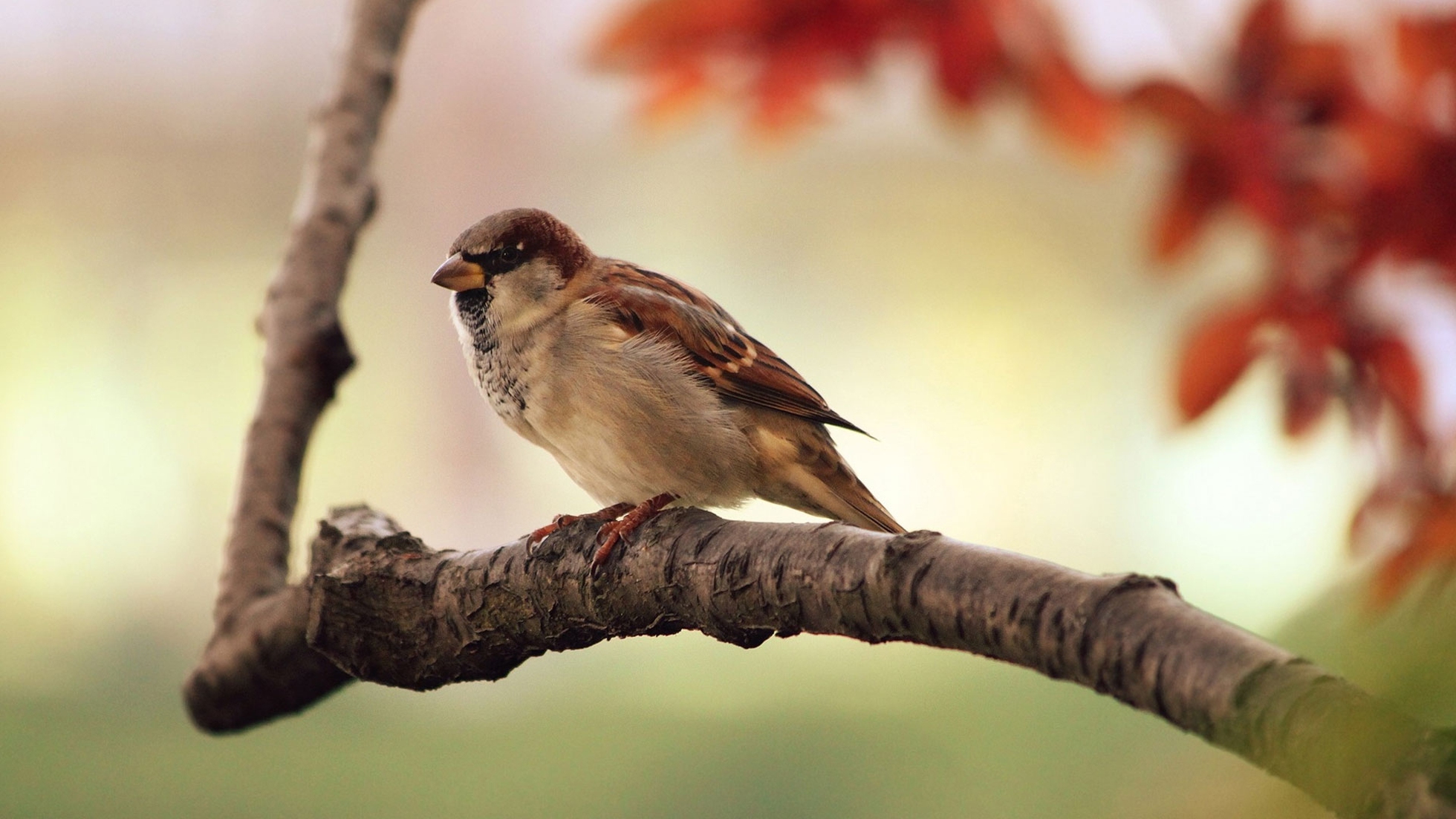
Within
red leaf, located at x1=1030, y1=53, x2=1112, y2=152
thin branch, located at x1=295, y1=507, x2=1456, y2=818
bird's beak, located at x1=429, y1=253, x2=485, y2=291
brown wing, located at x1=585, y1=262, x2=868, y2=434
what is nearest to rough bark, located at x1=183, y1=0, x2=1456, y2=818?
thin branch, located at x1=295, y1=507, x2=1456, y2=818

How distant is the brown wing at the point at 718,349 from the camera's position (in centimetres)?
137

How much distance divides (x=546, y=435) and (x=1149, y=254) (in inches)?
26.8

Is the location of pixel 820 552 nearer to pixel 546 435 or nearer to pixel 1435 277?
pixel 546 435

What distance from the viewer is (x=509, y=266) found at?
1396 millimetres

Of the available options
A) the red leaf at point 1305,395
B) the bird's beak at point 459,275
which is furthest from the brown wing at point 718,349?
the red leaf at point 1305,395

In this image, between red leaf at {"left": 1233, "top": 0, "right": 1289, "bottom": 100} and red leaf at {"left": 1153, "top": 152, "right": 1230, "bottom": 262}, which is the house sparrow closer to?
red leaf at {"left": 1153, "top": 152, "right": 1230, "bottom": 262}

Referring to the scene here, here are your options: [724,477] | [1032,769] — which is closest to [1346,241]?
[724,477]

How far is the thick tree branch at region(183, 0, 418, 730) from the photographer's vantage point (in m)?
1.08

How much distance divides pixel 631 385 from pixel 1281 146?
2.34 feet

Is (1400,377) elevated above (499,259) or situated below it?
below

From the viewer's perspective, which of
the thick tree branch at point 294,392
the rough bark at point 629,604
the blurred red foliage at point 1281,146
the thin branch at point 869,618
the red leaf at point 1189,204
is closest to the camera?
the thin branch at point 869,618

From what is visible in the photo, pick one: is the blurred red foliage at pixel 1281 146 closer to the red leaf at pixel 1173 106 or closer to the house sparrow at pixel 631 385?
the red leaf at pixel 1173 106

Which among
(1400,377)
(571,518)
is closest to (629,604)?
(571,518)

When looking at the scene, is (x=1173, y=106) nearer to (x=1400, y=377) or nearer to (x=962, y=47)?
(x=962, y=47)
